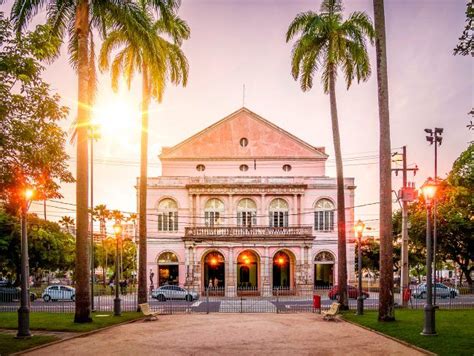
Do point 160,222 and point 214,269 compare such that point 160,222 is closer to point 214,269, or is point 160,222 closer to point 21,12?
point 214,269

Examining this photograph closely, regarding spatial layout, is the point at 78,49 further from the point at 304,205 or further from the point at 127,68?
the point at 304,205

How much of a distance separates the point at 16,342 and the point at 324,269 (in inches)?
1559

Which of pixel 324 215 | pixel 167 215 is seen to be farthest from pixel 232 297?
pixel 324 215

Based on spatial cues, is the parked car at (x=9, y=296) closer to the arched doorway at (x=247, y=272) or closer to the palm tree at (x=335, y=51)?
the arched doorway at (x=247, y=272)

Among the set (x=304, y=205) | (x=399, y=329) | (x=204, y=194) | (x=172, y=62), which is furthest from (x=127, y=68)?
(x=304, y=205)

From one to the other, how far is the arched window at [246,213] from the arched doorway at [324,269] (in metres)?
7.16

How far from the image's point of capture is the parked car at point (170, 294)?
40.8 m

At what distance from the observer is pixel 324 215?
51531 millimetres

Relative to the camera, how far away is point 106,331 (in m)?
19.3

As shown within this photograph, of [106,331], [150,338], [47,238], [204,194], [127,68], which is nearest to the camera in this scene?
[150,338]

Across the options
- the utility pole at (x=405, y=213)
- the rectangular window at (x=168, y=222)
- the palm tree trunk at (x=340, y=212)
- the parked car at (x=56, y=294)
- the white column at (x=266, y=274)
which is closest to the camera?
the utility pole at (x=405, y=213)

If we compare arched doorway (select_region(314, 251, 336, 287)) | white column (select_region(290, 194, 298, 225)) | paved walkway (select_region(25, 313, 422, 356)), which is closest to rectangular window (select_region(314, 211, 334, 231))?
white column (select_region(290, 194, 298, 225))

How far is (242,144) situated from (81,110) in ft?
108

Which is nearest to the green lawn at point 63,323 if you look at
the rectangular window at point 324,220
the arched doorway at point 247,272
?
the arched doorway at point 247,272
